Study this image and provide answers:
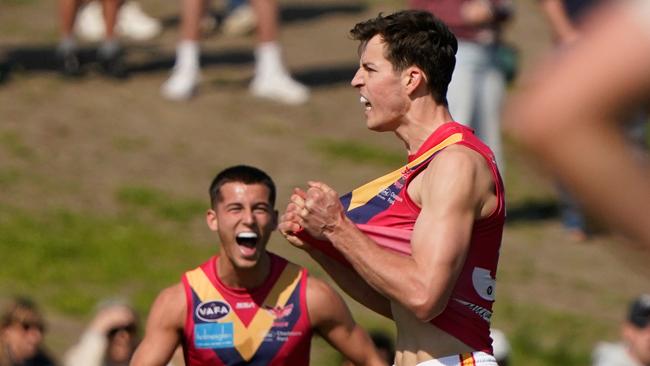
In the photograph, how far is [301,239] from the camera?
4734mm

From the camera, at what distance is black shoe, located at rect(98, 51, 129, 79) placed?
44.4ft

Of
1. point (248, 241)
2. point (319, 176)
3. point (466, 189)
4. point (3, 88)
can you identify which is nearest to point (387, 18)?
point (466, 189)

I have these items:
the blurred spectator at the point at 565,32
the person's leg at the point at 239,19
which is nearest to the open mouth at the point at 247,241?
the blurred spectator at the point at 565,32

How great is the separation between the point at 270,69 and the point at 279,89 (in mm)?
347

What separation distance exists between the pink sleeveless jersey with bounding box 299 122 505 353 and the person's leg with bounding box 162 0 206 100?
829 cm

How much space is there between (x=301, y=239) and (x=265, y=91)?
9.17m

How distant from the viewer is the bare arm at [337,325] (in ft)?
21.1

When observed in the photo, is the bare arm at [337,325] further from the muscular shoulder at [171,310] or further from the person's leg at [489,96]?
the person's leg at [489,96]

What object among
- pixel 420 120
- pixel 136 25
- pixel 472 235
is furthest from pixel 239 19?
pixel 472 235

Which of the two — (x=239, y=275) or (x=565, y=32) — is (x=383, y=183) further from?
(x=565, y=32)

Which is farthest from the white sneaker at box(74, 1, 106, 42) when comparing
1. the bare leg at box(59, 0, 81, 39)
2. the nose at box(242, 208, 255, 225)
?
the nose at box(242, 208, 255, 225)

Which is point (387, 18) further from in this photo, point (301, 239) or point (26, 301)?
point (26, 301)

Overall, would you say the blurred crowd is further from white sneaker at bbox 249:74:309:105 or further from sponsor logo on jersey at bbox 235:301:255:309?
white sneaker at bbox 249:74:309:105

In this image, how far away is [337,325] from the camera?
6457 millimetres
